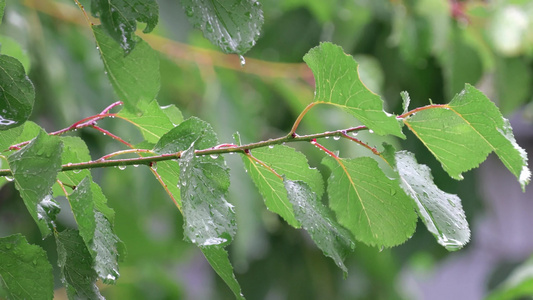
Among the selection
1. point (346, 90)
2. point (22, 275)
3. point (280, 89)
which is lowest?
point (280, 89)

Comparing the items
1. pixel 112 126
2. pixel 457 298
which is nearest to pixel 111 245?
pixel 112 126

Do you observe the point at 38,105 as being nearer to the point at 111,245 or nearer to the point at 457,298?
the point at 111,245

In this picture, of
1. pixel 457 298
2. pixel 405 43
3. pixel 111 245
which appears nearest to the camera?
pixel 111 245

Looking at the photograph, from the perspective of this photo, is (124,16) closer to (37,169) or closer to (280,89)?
(37,169)

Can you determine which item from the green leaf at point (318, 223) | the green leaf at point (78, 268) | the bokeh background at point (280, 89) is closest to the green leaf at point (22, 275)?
the green leaf at point (78, 268)

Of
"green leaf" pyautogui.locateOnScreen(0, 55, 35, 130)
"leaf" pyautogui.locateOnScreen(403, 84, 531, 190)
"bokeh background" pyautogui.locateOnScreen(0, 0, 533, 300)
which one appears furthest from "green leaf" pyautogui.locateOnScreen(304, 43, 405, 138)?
"bokeh background" pyautogui.locateOnScreen(0, 0, 533, 300)

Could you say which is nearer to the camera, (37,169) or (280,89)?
(37,169)

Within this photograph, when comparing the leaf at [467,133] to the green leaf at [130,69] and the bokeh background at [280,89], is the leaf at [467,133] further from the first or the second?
the bokeh background at [280,89]

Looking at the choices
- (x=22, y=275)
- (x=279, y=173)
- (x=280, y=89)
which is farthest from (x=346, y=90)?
(x=280, y=89)
